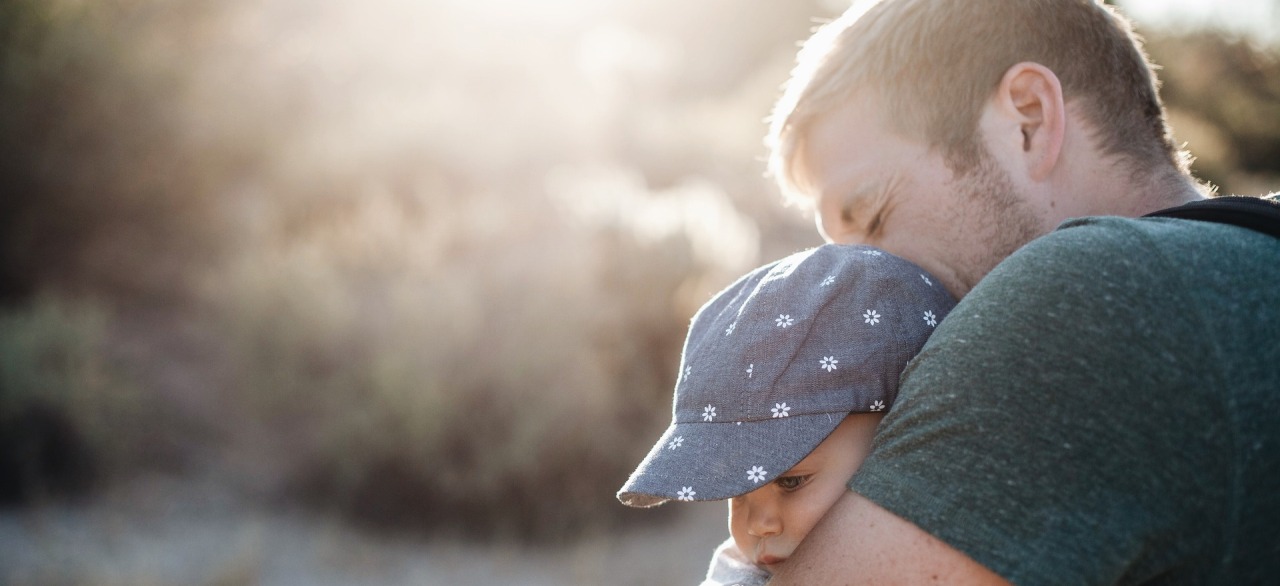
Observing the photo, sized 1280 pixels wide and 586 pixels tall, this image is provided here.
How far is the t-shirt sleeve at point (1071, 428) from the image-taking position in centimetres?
93

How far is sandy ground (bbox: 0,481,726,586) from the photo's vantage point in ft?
13.4

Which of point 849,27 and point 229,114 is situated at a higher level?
point 229,114

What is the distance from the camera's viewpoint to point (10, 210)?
5.80m

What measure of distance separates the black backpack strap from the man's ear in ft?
1.09

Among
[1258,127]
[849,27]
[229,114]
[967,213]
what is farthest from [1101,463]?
[1258,127]

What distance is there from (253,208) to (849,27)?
5686 millimetres

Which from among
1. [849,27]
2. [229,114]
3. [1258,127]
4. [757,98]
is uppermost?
[229,114]

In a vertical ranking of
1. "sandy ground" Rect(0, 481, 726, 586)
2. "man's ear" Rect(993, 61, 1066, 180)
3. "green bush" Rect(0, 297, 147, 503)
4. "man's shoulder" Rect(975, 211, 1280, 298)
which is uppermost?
"green bush" Rect(0, 297, 147, 503)

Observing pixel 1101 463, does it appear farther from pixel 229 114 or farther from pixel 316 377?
pixel 229 114

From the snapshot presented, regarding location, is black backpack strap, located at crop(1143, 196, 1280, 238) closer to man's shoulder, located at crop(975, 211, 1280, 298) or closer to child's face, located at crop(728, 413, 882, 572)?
man's shoulder, located at crop(975, 211, 1280, 298)

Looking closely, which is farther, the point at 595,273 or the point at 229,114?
the point at 229,114

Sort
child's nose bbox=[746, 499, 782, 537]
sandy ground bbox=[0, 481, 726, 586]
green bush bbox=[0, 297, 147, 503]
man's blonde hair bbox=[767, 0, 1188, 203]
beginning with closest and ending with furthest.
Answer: child's nose bbox=[746, 499, 782, 537] < man's blonde hair bbox=[767, 0, 1188, 203] < sandy ground bbox=[0, 481, 726, 586] < green bush bbox=[0, 297, 147, 503]

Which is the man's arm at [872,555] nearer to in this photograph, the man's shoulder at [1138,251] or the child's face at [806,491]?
the child's face at [806,491]

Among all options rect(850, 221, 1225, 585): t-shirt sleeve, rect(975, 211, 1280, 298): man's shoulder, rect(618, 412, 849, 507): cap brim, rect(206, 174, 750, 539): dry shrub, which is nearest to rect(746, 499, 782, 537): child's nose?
Result: rect(618, 412, 849, 507): cap brim
